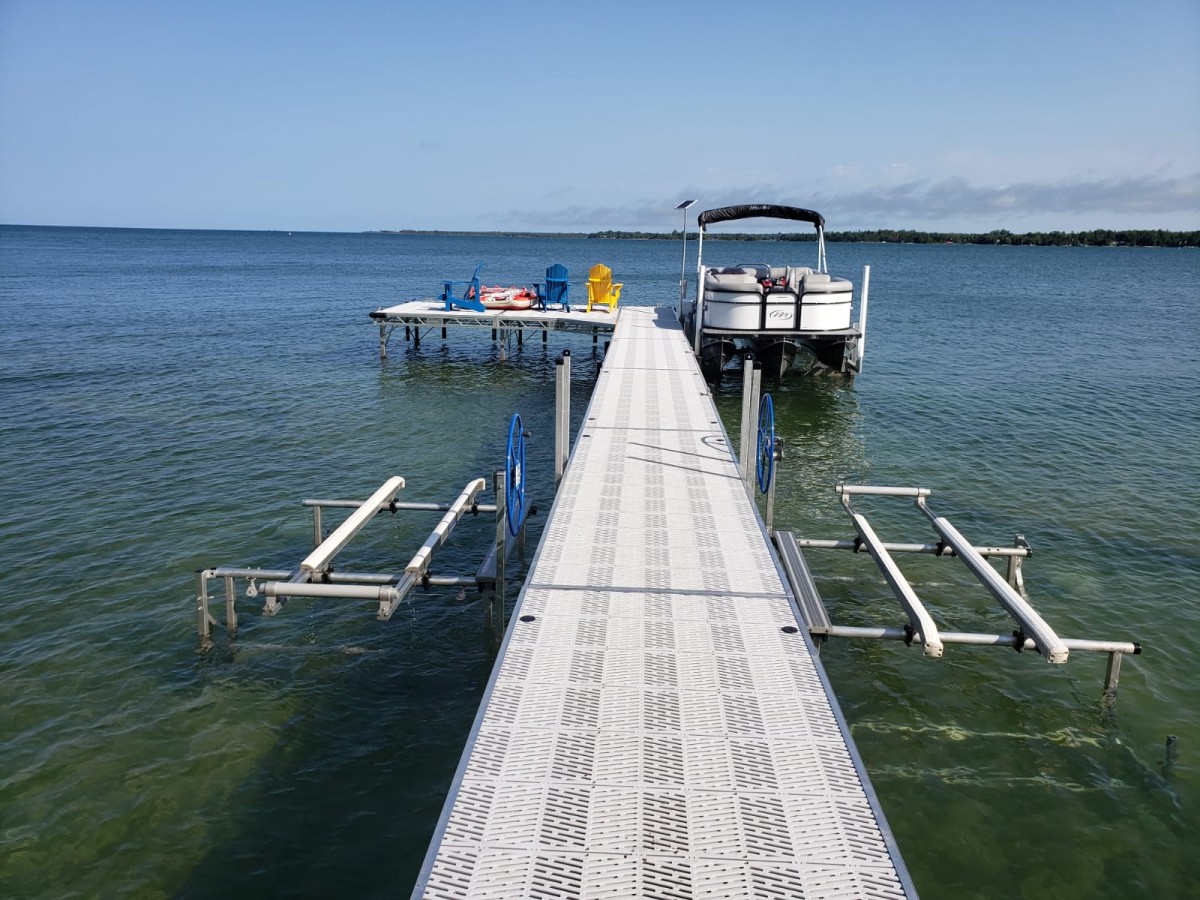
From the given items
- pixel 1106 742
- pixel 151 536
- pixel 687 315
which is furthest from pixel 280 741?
pixel 687 315

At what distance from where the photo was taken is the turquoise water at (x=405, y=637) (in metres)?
6.66

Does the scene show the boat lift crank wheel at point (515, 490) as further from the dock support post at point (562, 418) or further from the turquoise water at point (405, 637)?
the turquoise water at point (405, 637)

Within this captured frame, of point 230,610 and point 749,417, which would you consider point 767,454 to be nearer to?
point 749,417

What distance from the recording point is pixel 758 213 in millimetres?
26922

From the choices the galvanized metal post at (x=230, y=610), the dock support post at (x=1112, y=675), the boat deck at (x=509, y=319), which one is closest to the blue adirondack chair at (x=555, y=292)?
the boat deck at (x=509, y=319)

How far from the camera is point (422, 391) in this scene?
80.3 feet

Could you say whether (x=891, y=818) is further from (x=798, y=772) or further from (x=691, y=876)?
(x=691, y=876)

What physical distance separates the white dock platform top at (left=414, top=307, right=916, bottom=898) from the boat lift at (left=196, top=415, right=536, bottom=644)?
0.98m

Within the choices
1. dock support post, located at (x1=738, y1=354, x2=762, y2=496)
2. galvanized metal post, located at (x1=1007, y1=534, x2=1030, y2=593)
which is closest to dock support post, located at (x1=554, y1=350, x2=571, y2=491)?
dock support post, located at (x1=738, y1=354, x2=762, y2=496)

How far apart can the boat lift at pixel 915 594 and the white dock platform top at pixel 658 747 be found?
588 millimetres

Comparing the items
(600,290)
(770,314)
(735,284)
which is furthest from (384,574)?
(600,290)

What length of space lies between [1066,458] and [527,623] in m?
15.1

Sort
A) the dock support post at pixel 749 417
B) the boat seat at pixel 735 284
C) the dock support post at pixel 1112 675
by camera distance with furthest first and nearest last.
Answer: the boat seat at pixel 735 284 → the dock support post at pixel 749 417 → the dock support post at pixel 1112 675

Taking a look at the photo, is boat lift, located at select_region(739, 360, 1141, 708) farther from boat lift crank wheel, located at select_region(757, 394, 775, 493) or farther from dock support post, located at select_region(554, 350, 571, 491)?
dock support post, located at select_region(554, 350, 571, 491)
